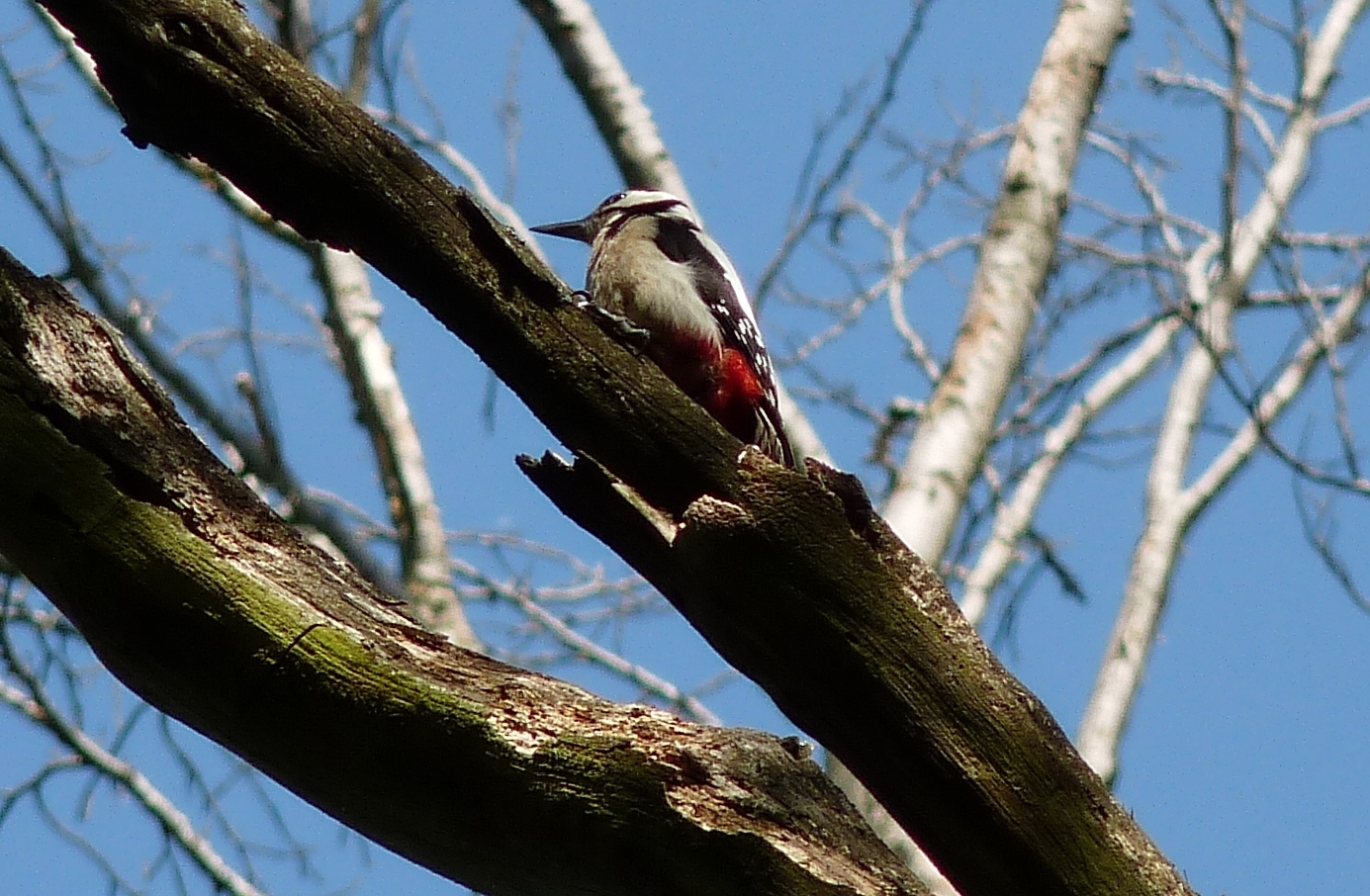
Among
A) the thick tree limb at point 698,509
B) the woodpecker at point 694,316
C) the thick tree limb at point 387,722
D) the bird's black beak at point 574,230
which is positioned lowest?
the thick tree limb at point 387,722

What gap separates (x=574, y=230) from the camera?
648 cm

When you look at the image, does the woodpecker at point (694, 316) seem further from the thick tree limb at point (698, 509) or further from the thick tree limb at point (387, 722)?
the thick tree limb at point (387, 722)

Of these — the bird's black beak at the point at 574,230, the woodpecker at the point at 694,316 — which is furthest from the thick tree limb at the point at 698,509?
the bird's black beak at the point at 574,230

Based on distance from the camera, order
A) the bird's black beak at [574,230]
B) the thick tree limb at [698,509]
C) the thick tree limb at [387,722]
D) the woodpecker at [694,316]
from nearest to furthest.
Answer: the thick tree limb at [387,722] < the thick tree limb at [698,509] < the woodpecker at [694,316] < the bird's black beak at [574,230]

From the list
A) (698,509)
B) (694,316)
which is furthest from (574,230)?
(698,509)

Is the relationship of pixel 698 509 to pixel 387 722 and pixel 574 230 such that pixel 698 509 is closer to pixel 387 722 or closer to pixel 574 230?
pixel 387 722

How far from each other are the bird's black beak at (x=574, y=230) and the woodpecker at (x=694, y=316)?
120 cm

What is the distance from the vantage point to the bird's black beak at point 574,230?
6.43m

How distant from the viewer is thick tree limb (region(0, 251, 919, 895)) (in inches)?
88.0

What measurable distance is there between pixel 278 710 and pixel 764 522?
2.55ft

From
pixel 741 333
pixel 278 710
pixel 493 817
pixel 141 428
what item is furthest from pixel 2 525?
pixel 741 333

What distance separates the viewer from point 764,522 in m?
2.41

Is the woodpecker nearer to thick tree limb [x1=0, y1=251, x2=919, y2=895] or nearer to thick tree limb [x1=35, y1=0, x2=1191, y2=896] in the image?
thick tree limb [x1=35, y1=0, x2=1191, y2=896]

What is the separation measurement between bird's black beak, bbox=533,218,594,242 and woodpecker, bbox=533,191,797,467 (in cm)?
120
